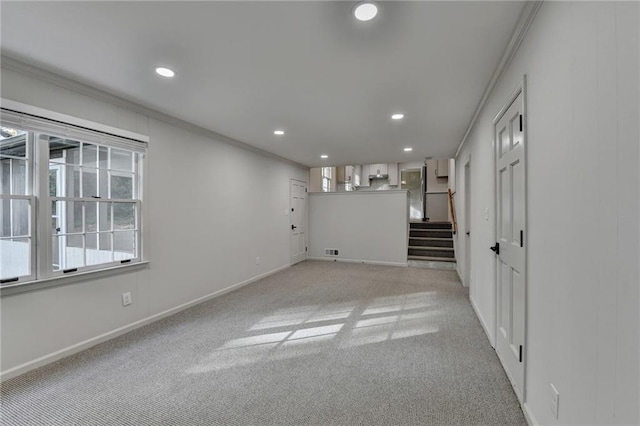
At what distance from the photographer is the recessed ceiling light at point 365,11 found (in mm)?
1528

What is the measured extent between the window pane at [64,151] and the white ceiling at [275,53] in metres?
0.57

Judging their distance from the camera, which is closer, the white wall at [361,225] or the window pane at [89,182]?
the window pane at [89,182]

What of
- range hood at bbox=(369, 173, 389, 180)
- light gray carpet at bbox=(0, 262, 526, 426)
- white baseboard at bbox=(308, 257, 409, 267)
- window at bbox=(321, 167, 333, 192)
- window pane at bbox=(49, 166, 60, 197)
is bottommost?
light gray carpet at bbox=(0, 262, 526, 426)

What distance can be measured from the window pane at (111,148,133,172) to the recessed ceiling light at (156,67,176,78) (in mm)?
1089

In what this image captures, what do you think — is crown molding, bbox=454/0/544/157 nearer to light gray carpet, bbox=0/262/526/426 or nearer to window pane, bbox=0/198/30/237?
light gray carpet, bbox=0/262/526/426

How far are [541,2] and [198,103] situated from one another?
2.88m

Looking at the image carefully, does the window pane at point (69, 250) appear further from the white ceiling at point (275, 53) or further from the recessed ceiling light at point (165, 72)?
the recessed ceiling light at point (165, 72)

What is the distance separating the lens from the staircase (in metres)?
6.55

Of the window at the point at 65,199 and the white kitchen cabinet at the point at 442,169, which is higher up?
the white kitchen cabinet at the point at 442,169

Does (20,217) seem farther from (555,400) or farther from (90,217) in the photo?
(555,400)

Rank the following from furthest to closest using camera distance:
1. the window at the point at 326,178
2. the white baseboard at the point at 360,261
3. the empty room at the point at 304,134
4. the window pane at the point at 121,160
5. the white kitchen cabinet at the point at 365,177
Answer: the white kitchen cabinet at the point at 365,177 → the window at the point at 326,178 → the white baseboard at the point at 360,261 → the window pane at the point at 121,160 → the empty room at the point at 304,134

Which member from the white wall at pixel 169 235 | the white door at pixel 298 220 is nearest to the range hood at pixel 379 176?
the white door at pixel 298 220

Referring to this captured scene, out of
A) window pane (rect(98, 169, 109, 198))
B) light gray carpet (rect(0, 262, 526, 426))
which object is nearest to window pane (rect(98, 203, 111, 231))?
window pane (rect(98, 169, 109, 198))

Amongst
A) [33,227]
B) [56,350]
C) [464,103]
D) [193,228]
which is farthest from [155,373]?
[464,103]
